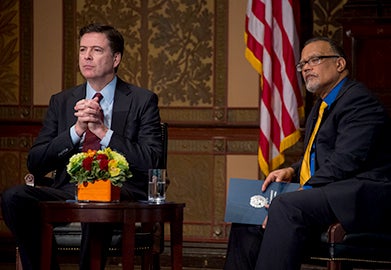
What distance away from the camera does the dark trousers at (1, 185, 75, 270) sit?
4086 mm

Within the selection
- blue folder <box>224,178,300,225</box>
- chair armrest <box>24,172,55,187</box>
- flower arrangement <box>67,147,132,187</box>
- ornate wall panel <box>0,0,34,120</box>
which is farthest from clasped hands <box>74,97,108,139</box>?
ornate wall panel <box>0,0,34,120</box>

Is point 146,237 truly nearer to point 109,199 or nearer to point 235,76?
point 109,199

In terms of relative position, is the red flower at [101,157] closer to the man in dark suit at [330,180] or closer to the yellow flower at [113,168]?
the yellow flower at [113,168]

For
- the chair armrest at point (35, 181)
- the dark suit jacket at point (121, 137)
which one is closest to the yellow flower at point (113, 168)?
the dark suit jacket at point (121, 137)

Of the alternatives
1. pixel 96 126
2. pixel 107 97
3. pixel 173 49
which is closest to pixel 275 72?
pixel 173 49

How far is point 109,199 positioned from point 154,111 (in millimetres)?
736

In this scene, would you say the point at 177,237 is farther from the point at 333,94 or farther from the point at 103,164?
the point at 333,94

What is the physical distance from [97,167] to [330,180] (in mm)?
1064

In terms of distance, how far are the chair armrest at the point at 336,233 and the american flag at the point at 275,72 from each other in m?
2.38

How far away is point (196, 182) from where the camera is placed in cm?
716

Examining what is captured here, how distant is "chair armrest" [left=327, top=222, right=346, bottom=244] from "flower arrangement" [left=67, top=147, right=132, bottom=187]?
38.4 inches

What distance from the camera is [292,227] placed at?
3.78 metres

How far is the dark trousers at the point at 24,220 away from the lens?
409cm

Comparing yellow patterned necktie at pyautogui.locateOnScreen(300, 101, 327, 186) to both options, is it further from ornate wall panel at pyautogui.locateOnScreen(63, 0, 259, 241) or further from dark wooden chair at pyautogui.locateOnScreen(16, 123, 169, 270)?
ornate wall panel at pyautogui.locateOnScreen(63, 0, 259, 241)
